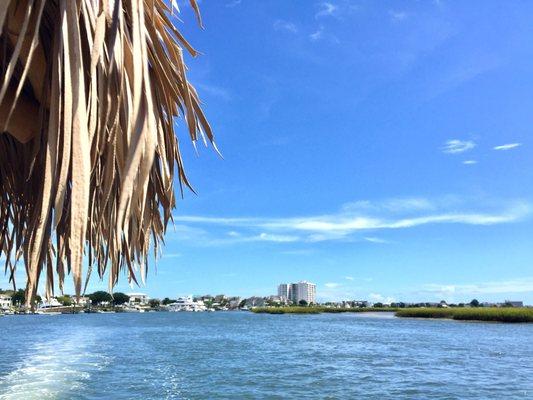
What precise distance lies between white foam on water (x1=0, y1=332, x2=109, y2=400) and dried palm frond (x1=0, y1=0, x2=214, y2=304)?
527 inches

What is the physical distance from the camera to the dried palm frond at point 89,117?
212 centimetres

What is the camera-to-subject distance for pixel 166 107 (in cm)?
323

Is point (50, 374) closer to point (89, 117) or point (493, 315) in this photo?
point (89, 117)

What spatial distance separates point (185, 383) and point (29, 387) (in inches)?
197

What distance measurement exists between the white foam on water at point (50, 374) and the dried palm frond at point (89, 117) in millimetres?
13381

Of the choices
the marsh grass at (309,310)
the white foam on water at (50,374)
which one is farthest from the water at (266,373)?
the marsh grass at (309,310)

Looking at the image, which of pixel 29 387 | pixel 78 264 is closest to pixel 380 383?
pixel 29 387

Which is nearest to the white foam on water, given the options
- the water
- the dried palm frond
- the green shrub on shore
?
the water

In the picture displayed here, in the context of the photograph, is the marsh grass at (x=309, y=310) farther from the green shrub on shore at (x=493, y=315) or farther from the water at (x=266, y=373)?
the water at (x=266, y=373)

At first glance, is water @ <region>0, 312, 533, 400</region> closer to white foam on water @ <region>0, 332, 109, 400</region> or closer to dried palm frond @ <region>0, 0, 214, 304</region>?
white foam on water @ <region>0, 332, 109, 400</region>

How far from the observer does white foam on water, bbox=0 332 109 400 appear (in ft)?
49.6

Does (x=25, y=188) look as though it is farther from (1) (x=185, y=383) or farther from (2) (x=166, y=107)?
(1) (x=185, y=383)

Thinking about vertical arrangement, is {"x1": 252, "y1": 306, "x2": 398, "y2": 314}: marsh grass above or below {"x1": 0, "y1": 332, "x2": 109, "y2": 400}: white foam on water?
above

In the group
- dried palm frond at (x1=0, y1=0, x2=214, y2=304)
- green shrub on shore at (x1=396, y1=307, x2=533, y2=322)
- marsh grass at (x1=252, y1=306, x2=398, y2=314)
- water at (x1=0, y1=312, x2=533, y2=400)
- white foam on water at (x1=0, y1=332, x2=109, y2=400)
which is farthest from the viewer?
marsh grass at (x1=252, y1=306, x2=398, y2=314)
